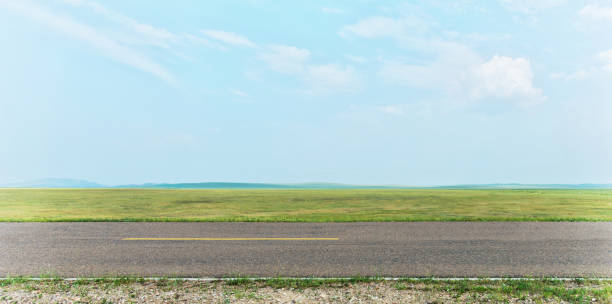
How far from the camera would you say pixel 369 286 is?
5.80m

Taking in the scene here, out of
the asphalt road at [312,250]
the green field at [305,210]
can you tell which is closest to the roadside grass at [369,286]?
the asphalt road at [312,250]

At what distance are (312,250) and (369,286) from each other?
2640 mm

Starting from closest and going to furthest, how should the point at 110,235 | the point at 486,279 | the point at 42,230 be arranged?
the point at 486,279, the point at 110,235, the point at 42,230

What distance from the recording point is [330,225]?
39.1ft

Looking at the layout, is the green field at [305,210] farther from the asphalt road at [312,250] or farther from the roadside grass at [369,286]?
the roadside grass at [369,286]

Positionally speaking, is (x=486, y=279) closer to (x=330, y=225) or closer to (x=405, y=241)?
(x=405, y=241)

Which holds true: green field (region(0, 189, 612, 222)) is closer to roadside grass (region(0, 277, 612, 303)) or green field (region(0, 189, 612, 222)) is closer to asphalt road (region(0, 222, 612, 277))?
asphalt road (region(0, 222, 612, 277))

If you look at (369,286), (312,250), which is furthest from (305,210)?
(369,286)

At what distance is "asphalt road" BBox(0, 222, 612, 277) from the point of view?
6.85 metres

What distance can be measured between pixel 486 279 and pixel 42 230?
12748 mm

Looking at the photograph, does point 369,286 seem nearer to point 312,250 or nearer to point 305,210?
point 312,250

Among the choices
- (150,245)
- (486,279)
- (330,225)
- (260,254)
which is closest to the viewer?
(486,279)

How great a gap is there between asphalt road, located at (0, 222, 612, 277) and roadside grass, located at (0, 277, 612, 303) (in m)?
0.46

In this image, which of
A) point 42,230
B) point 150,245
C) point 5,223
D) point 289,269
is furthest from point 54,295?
point 5,223
